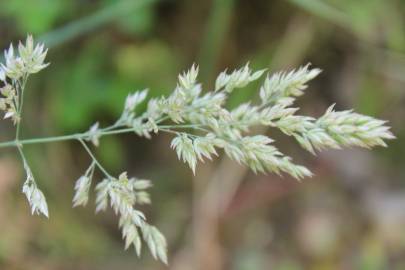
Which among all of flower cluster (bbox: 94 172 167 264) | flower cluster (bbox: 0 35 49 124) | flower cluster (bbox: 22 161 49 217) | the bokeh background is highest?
the bokeh background

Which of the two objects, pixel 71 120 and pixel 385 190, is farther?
pixel 385 190

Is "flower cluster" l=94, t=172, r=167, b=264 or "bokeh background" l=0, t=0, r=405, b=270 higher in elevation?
"bokeh background" l=0, t=0, r=405, b=270

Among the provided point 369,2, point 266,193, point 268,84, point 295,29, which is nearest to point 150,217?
point 266,193

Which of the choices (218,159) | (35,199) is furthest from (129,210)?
(218,159)

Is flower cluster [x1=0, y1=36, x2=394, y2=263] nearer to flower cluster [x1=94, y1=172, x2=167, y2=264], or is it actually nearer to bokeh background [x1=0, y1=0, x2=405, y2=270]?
flower cluster [x1=94, y1=172, x2=167, y2=264]

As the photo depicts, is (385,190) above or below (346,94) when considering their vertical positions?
below

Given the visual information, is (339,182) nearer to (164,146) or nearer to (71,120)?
(164,146)

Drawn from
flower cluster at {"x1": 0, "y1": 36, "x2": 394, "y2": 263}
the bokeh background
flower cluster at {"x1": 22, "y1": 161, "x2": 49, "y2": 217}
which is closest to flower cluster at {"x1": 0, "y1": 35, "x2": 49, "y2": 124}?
flower cluster at {"x1": 0, "y1": 36, "x2": 394, "y2": 263}

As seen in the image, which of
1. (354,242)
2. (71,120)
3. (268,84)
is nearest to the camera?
(268,84)

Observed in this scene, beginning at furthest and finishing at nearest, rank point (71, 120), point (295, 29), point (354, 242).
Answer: point (354, 242), point (295, 29), point (71, 120)
